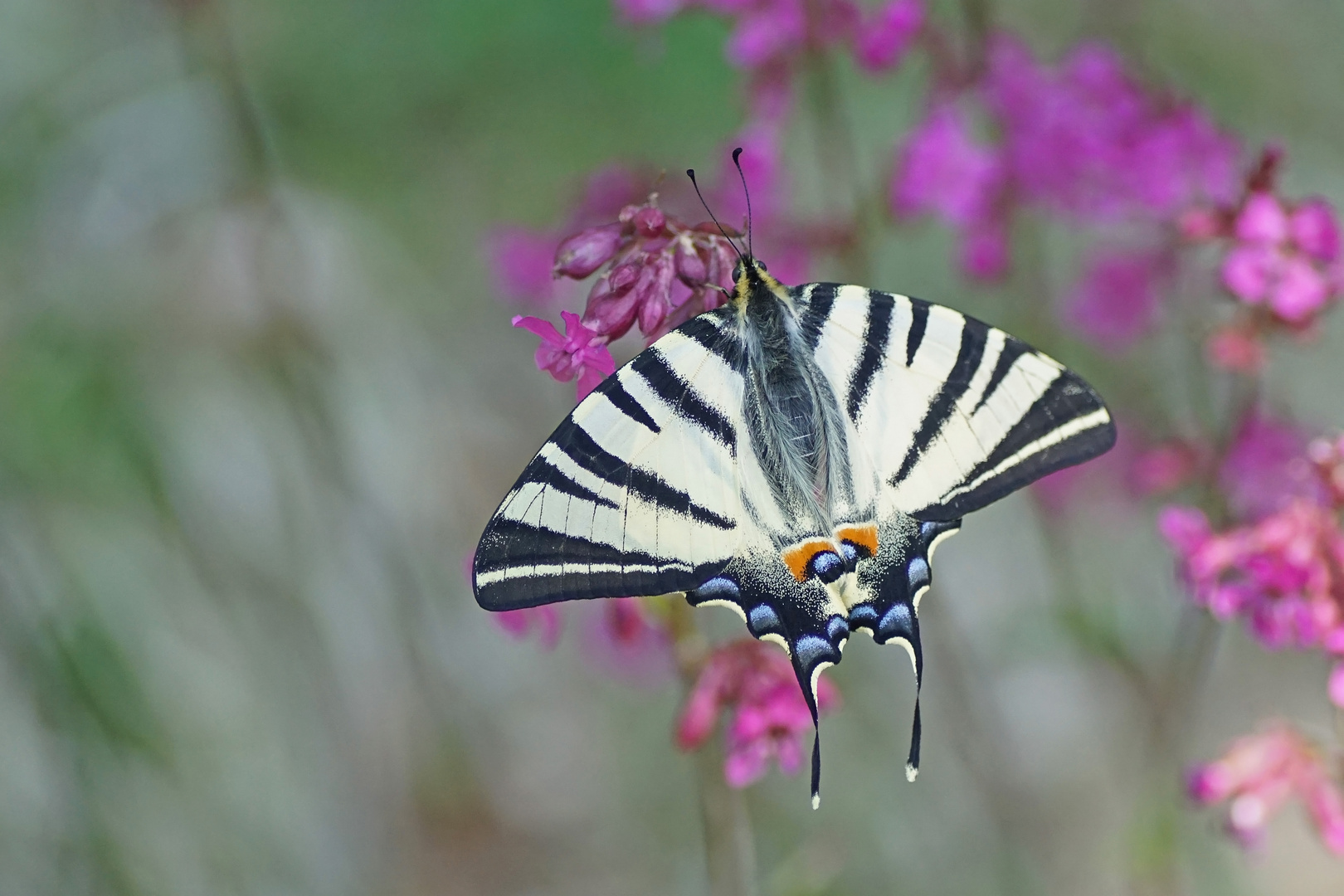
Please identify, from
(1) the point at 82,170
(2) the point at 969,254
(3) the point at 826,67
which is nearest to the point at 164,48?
(1) the point at 82,170

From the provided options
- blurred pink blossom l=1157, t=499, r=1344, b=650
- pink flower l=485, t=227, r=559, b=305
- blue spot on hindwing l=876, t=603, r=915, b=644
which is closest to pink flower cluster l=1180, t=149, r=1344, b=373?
blurred pink blossom l=1157, t=499, r=1344, b=650

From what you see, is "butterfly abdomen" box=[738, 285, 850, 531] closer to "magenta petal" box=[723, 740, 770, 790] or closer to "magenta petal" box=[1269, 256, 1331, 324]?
"magenta petal" box=[723, 740, 770, 790]

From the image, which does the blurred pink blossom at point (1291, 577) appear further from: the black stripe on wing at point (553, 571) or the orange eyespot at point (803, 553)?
the black stripe on wing at point (553, 571)

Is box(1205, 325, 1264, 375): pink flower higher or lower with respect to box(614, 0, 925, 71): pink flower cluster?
lower

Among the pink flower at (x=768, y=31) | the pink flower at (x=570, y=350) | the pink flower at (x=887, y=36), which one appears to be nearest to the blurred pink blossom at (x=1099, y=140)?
the pink flower at (x=887, y=36)

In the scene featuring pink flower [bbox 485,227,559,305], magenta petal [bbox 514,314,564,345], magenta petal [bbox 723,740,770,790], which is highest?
pink flower [bbox 485,227,559,305]

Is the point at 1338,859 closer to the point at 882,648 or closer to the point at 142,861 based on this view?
the point at 882,648

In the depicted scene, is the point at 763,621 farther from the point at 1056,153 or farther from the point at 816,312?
the point at 1056,153
